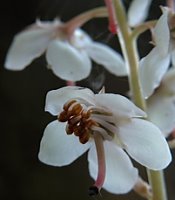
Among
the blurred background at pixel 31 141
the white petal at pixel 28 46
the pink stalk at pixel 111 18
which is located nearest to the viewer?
the pink stalk at pixel 111 18

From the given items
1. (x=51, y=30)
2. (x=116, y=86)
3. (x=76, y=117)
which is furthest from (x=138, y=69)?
(x=116, y=86)

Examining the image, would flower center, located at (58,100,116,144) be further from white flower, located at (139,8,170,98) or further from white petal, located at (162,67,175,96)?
white petal, located at (162,67,175,96)

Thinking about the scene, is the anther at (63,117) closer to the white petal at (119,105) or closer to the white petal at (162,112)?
the white petal at (119,105)

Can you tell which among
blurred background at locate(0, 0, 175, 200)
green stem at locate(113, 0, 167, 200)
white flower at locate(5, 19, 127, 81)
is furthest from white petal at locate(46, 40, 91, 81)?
blurred background at locate(0, 0, 175, 200)

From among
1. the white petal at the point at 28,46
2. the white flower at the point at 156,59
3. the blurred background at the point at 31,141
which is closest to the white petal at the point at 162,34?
the white flower at the point at 156,59

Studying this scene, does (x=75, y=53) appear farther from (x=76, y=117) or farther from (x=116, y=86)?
(x=116, y=86)
